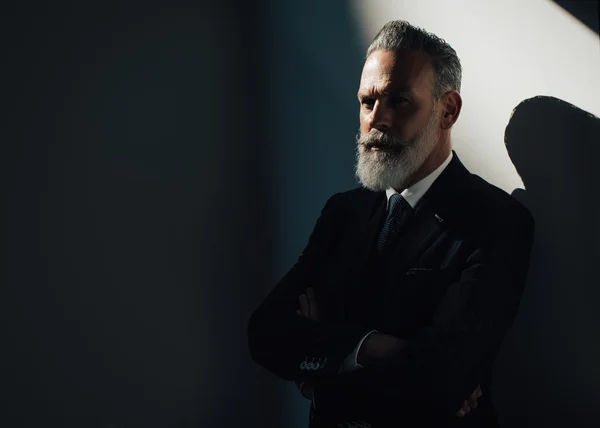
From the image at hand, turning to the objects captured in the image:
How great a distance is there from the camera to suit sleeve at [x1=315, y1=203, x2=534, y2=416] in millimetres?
1470

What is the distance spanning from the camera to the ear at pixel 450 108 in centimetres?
181

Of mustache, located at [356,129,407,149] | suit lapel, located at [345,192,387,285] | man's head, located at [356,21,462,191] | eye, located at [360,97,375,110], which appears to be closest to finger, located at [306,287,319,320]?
suit lapel, located at [345,192,387,285]

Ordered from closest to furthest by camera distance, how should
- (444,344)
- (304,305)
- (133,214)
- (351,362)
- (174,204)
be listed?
1. (444,344)
2. (351,362)
3. (304,305)
4. (133,214)
5. (174,204)

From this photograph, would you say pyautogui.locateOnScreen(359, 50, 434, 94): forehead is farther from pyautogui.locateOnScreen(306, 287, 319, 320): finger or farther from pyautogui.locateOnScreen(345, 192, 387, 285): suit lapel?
pyautogui.locateOnScreen(306, 287, 319, 320): finger

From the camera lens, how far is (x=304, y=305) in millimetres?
1938

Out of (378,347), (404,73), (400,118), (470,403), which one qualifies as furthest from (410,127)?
(470,403)

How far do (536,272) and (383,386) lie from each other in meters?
0.62

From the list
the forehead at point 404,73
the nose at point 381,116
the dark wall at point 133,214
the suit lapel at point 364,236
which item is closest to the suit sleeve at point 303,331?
the suit lapel at point 364,236

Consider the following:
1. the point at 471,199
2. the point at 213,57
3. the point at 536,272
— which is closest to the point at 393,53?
the point at 471,199

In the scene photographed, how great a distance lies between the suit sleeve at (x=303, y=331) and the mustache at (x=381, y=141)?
326mm

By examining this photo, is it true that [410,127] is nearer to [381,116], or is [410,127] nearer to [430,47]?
[381,116]

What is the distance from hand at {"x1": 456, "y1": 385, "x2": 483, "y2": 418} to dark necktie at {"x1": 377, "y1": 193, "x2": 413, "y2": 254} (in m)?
0.47

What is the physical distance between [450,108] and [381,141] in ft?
0.81

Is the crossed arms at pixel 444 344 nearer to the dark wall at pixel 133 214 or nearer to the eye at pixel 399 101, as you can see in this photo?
the eye at pixel 399 101
